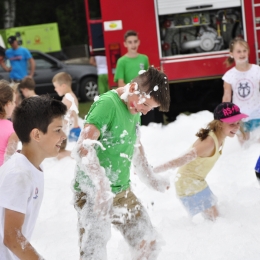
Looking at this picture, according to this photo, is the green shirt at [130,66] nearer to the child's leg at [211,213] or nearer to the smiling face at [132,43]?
the smiling face at [132,43]

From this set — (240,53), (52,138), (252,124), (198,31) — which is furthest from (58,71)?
(52,138)

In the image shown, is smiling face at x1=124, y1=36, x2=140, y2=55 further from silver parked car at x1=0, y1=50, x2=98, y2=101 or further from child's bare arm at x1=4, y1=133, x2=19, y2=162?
silver parked car at x1=0, y1=50, x2=98, y2=101

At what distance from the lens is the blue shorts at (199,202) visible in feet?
18.7

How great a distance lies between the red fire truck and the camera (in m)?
10.1

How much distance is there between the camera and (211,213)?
227 inches

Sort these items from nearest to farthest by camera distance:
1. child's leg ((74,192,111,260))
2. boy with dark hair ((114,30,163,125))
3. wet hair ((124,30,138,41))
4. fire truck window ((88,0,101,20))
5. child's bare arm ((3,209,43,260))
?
child's bare arm ((3,209,43,260)) < child's leg ((74,192,111,260)) < wet hair ((124,30,138,41)) < boy with dark hair ((114,30,163,125)) < fire truck window ((88,0,101,20))

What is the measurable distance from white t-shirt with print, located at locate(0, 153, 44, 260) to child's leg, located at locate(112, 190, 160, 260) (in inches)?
49.5

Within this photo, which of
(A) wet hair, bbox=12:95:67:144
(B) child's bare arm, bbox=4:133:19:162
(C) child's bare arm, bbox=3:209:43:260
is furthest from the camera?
(B) child's bare arm, bbox=4:133:19:162

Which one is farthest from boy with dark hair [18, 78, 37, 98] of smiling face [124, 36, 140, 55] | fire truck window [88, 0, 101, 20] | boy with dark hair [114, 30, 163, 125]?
fire truck window [88, 0, 101, 20]

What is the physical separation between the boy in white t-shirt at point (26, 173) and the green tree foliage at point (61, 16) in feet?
80.0

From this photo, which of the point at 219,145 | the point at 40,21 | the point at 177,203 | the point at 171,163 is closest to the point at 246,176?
the point at 177,203

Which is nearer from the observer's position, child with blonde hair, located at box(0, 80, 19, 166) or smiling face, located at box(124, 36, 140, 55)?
child with blonde hair, located at box(0, 80, 19, 166)

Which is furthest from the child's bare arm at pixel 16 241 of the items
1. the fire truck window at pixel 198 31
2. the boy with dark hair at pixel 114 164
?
the fire truck window at pixel 198 31

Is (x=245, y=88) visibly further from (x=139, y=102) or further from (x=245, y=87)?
(x=139, y=102)
